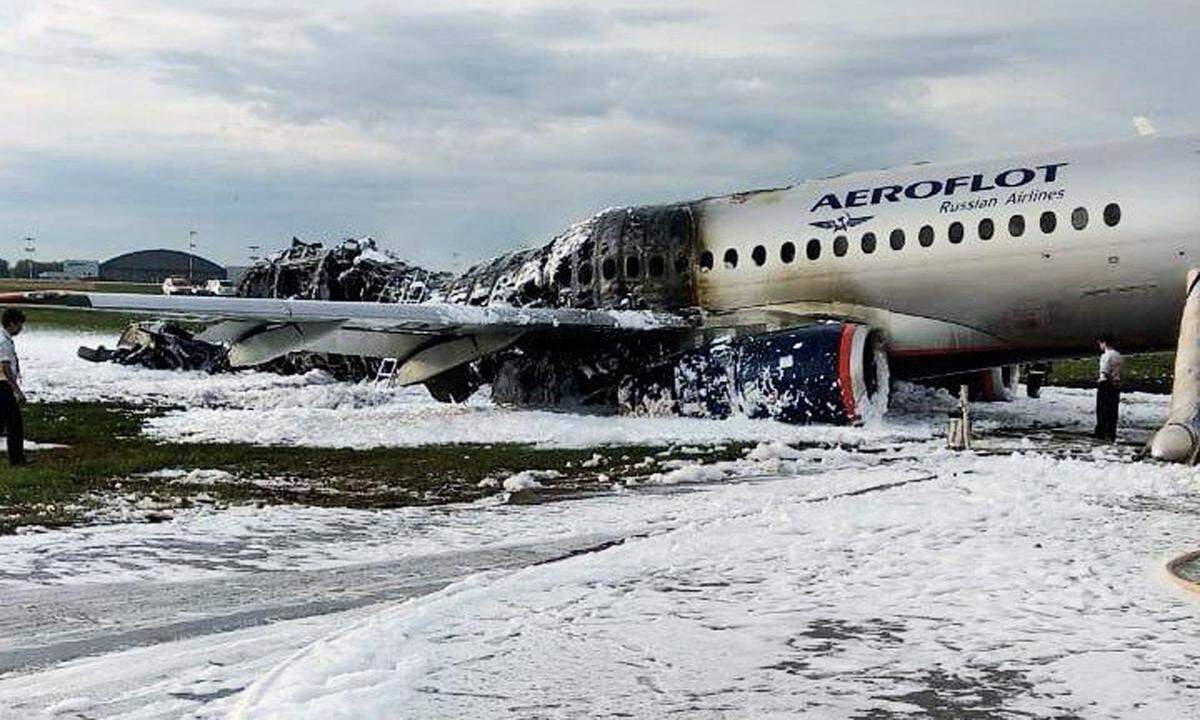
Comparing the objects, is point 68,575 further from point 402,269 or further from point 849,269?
point 402,269

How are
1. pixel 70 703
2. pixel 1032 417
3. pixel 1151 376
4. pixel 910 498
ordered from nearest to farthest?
pixel 70 703, pixel 910 498, pixel 1032 417, pixel 1151 376

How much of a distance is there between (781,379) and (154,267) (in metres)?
138

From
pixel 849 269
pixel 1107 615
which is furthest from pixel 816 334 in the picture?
pixel 1107 615

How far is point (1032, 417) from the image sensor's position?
1844 cm

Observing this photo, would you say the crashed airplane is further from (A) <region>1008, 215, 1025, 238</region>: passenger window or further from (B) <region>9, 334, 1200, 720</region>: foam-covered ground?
(B) <region>9, 334, 1200, 720</region>: foam-covered ground

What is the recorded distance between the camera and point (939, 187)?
16.8 metres

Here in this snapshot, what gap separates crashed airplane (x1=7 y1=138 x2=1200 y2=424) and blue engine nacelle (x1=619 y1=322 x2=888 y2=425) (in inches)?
1.1

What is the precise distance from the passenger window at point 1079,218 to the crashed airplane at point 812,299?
0.07ft

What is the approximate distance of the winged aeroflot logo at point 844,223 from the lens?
1717 centimetres

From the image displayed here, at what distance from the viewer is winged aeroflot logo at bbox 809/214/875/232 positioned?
1717cm

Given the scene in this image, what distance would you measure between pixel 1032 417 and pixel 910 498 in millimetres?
9416

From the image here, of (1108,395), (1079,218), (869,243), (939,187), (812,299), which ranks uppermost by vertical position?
(939,187)

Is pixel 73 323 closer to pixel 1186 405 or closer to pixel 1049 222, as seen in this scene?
pixel 1049 222

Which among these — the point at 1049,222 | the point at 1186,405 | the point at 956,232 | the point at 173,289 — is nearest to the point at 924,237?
the point at 956,232
